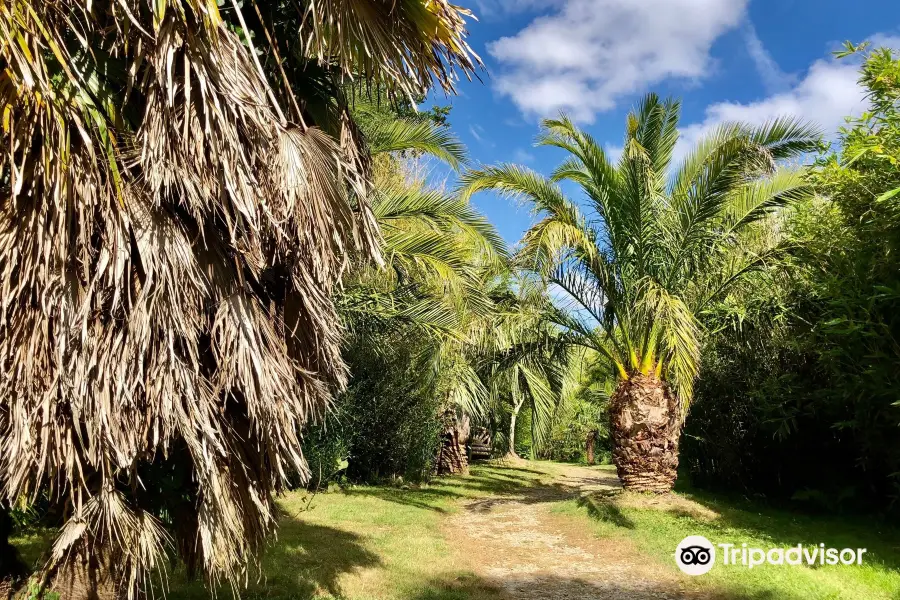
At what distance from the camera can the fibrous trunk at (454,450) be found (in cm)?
1709

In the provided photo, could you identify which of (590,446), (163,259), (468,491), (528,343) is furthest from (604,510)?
(590,446)

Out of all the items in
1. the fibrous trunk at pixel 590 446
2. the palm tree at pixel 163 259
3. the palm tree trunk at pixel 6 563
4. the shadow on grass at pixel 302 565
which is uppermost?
the palm tree at pixel 163 259

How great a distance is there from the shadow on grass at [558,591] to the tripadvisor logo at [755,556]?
2.52ft

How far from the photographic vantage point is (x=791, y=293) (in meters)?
9.89

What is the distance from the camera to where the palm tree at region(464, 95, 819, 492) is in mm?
9141

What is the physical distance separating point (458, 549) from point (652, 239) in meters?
5.67

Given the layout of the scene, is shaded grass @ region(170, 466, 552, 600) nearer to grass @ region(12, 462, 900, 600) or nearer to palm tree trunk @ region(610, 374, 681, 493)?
grass @ region(12, 462, 900, 600)

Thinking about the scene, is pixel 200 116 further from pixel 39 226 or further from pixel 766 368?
pixel 766 368

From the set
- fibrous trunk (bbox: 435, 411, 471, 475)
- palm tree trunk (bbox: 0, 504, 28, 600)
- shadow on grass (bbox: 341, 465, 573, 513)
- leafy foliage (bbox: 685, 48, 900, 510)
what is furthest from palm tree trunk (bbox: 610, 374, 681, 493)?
palm tree trunk (bbox: 0, 504, 28, 600)

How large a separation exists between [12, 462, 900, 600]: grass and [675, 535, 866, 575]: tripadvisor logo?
0.17 metres

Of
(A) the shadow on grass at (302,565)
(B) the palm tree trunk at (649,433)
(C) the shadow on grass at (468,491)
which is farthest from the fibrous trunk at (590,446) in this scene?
(A) the shadow on grass at (302,565)

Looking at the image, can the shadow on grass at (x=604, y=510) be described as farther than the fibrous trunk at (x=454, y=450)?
No

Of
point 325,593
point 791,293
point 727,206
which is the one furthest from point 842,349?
point 325,593

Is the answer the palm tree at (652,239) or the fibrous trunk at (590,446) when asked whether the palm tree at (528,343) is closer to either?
the palm tree at (652,239)
